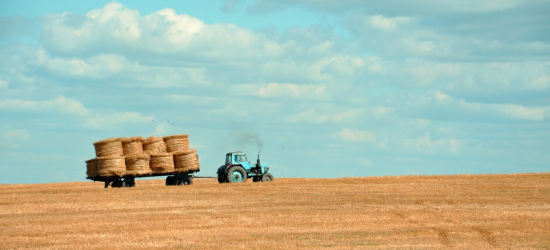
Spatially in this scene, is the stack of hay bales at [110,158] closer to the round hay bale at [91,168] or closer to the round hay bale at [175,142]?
the round hay bale at [91,168]

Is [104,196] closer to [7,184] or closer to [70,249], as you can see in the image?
[70,249]

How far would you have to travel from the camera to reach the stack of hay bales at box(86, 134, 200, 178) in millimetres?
33719

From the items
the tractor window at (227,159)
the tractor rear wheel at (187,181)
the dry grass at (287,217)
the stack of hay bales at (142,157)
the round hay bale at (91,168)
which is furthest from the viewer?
the tractor window at (227,159)

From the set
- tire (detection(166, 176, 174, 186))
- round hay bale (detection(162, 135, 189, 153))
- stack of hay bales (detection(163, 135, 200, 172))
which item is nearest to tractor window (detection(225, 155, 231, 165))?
stack of hay bales (detection(163, 135, 200, 172))

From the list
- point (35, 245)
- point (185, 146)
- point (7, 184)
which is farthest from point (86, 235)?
point (7, 184)

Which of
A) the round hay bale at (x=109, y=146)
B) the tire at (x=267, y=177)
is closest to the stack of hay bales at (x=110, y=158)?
the round hay bale at (x=109, y=146)

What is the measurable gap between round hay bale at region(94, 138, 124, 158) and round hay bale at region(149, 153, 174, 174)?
1730 mm

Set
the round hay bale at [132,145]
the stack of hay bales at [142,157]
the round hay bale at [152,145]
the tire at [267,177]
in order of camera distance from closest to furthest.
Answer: the stack of hay bales at [142,157]
the round hay bale at [132,145]
the round hay bale at [152,145]
the tire at [267,177]

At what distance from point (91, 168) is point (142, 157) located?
2.75 metres

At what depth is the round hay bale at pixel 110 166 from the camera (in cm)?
3359

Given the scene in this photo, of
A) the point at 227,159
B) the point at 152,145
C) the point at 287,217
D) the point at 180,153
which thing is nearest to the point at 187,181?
the point at 180,153

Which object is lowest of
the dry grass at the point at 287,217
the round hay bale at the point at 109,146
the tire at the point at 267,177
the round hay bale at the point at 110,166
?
the dry grass at the point at 287,217

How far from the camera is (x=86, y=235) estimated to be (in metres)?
Result: 18.7

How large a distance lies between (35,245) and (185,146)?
18733mm
